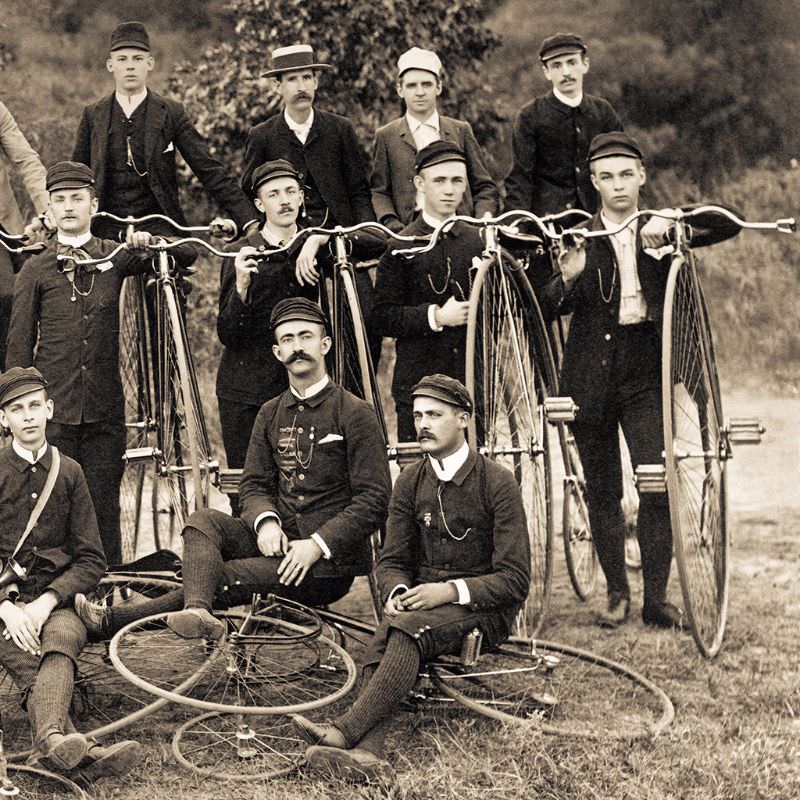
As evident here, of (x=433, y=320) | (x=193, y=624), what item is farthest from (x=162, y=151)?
(x=193, y=624)

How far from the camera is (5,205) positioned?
731cm

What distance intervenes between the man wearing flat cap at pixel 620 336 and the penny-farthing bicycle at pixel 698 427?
Answer: 0.12 metres

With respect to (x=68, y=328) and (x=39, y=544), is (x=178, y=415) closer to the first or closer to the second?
(x=68, y=328)

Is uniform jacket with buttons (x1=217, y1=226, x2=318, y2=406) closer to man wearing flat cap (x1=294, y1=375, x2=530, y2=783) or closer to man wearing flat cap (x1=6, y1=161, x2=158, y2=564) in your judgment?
man wearing flat cap (x1=6, y1=161, x2=158, y2=564)

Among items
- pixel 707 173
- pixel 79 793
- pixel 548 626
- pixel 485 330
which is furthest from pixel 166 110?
pixel 707 173

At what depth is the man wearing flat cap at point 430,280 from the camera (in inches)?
251

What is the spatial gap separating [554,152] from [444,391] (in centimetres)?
232

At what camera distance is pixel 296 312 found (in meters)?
5.66

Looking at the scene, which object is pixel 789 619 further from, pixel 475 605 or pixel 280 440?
pixel 280 440

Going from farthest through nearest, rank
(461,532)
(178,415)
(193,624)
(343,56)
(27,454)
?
(343,56), (178,415), (27,454), (461,532), (193,624)

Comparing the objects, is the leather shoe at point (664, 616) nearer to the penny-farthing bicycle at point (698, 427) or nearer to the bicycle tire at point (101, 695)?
the penny-farthing bicycle at point (698, 427)

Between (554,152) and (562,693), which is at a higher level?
(554,152)

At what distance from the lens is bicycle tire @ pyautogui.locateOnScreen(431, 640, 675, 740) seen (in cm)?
517

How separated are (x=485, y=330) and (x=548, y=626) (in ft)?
5.56
